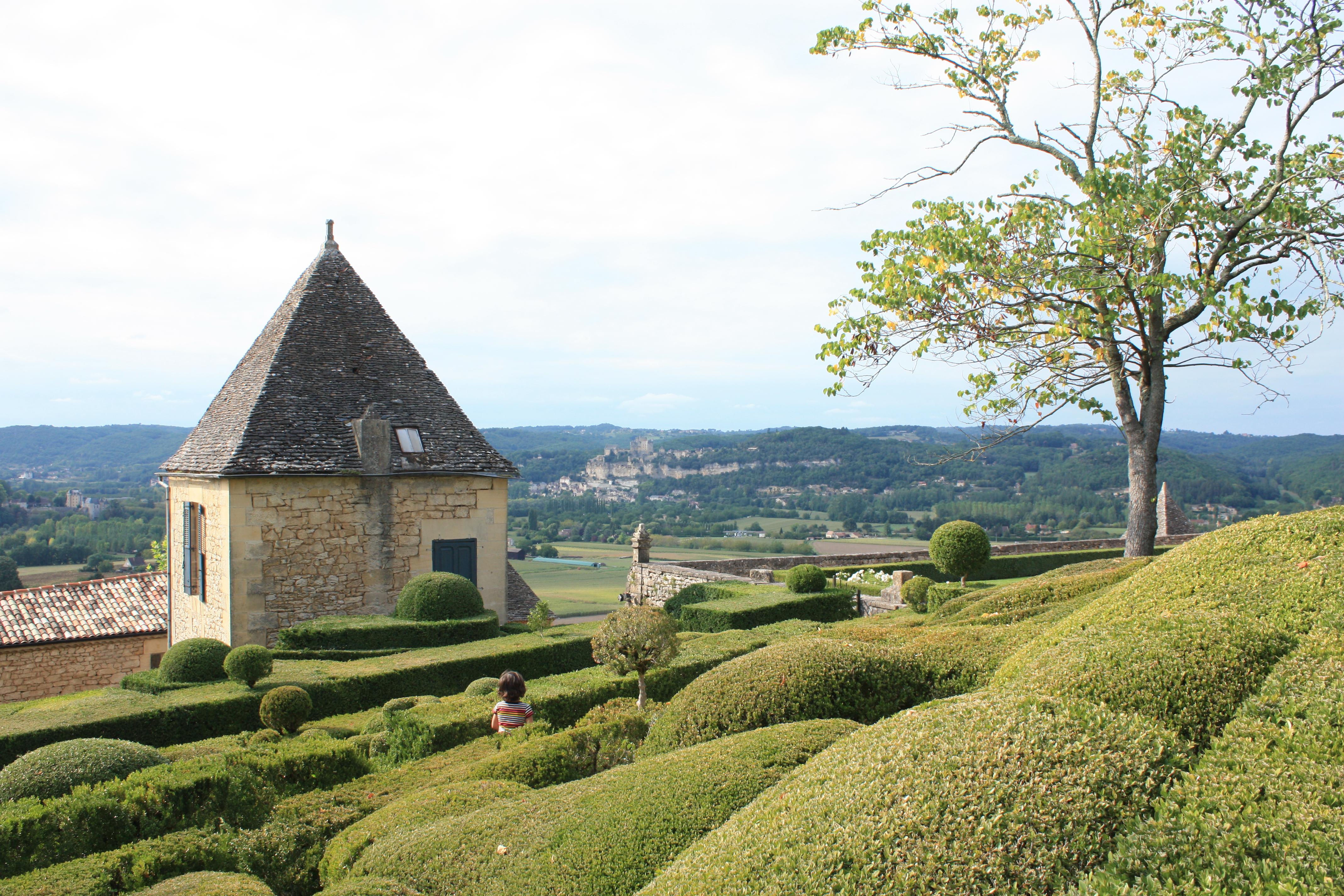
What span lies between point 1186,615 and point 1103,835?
2279 millimetres

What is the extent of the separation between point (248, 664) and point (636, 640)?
5.91m

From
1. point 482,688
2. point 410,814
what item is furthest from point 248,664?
point 410,814

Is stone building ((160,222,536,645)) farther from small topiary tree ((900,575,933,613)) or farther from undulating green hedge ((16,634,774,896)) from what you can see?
small topiary tree ((900,575,933,613))

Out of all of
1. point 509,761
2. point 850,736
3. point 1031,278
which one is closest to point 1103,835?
point 850,736

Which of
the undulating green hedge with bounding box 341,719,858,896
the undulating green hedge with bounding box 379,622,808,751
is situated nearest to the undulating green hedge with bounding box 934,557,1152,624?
the undulating green hedge with bounding box 379,622,808,751

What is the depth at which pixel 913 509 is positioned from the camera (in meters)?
67.4

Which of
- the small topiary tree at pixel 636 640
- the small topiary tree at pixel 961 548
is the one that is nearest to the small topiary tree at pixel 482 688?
the small topiary tree at pixel 636 640

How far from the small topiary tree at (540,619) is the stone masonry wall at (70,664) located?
10655 millimetres

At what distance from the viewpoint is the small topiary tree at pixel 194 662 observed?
38.6ft

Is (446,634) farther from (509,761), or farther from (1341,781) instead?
(1341,781)

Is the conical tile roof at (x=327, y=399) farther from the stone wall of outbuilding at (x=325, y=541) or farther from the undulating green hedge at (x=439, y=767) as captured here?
the undulating green hedge at (x=439, y=767)

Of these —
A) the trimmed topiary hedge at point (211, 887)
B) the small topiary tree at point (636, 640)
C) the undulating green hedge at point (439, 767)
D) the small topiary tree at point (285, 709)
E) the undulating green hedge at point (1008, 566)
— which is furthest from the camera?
the undulating green hedge at point (1008, 566)

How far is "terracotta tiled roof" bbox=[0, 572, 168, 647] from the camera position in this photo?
20375 millimetres

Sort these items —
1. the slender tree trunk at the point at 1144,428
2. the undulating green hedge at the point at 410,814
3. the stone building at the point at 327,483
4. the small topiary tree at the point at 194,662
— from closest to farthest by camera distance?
the undulating green hedge at the point at 410,814, the small topiary tree at the point at 194,662, the slender tree trunk at the point at 1144,428, the stone building at the point at 327,483
